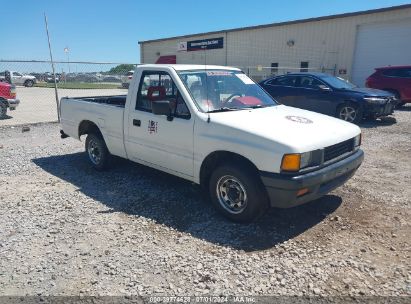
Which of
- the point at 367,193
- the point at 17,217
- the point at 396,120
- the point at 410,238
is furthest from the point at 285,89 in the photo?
the point at 17,217

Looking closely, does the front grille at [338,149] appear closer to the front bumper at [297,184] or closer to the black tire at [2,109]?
the front bumper at [297,184]

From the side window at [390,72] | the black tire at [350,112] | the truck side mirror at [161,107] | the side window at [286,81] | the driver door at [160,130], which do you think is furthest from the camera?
the side window at [390,72]

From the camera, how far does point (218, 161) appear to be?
4.14 meters

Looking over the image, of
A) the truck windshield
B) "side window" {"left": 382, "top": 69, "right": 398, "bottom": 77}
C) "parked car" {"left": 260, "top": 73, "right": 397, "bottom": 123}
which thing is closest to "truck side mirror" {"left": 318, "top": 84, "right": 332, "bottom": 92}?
"parked car" {"left": 260, "top": 73, "right": 397, "bottom": 123}

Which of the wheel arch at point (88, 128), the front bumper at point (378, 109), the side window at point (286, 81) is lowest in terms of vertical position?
the front bumper at point (378, 109)

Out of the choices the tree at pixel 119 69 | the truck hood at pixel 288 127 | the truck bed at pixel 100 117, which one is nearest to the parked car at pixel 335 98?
the tree at pixel 119 69

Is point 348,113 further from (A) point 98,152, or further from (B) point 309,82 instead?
(A) point 98,152

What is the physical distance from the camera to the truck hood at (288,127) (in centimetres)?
356

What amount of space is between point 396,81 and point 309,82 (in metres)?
5.78

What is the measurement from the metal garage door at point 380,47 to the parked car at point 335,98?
34.1 ft

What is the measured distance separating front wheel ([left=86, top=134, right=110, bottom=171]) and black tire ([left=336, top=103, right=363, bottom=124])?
761 centimetres

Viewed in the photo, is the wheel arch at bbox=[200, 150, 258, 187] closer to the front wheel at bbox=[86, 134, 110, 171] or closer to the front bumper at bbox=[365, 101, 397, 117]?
the front wheel at bbox=[86, 134, 110, 171]

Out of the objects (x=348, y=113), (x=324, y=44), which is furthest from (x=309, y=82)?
(x=324, y=44)

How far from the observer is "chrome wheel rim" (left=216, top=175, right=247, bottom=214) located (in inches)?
155
